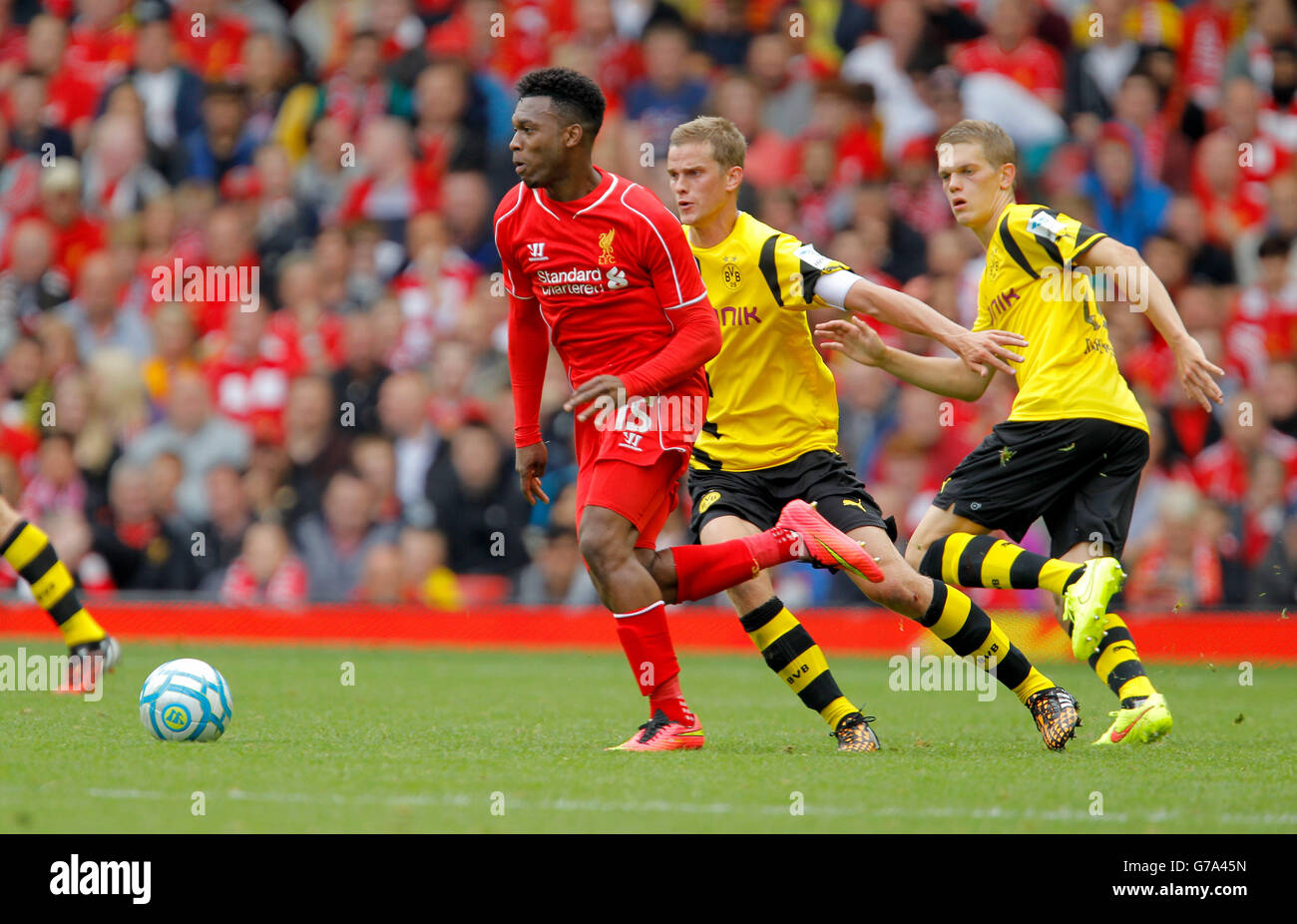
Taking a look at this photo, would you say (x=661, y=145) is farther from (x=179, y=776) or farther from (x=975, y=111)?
(x=179, y=776)

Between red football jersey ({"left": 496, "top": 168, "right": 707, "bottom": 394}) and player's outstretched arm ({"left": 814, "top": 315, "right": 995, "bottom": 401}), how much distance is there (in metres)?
0.56

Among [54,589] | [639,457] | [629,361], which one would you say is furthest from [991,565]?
[54,589]

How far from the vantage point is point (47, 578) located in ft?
28.7

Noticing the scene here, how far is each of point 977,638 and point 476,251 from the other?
857 cm

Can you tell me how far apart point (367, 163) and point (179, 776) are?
10547mm

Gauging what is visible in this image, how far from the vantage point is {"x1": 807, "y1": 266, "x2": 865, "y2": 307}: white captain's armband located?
6.55 metres

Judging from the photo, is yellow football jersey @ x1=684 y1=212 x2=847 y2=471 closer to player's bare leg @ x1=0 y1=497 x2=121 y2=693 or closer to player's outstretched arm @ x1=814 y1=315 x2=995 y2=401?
player's outstretched arm @ x1=814 y1=315 x2=995 y2=401

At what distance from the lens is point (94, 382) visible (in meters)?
14.4

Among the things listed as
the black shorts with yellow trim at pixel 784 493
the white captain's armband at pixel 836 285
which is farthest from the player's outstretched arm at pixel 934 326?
the black shorts with yellow trim at pixel 784 493

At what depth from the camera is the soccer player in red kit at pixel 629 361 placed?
6.43 m

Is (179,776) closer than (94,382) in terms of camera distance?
Yes

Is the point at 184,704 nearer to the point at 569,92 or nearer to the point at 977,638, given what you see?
the point at 569,92

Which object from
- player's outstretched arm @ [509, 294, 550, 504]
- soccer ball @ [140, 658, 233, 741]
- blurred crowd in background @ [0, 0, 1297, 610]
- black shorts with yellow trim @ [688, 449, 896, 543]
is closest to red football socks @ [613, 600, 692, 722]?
black shorts with yellow trim @ [688, 449, 896, 543]

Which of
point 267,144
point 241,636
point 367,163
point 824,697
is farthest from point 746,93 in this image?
point 824,697
